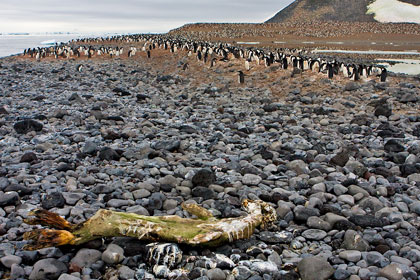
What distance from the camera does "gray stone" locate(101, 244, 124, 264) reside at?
10.3 ft

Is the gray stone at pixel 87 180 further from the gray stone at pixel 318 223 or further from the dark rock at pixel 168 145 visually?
the gray stone at pixel 318 223

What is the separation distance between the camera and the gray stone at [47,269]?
2920mm

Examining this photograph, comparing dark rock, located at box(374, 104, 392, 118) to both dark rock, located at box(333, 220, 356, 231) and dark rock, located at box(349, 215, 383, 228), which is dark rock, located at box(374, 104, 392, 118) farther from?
dark rock, located at box(333, 220, 356, 231)

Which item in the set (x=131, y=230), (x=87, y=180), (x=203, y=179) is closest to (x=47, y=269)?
(x=131, y=230)

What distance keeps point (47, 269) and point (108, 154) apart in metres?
2.82

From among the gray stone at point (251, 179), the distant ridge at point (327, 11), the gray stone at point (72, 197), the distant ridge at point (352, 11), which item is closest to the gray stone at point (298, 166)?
the gray stone at point (251, 179)

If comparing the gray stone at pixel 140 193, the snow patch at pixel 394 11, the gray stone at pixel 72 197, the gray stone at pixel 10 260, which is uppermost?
the snow patch at pixel 394 11

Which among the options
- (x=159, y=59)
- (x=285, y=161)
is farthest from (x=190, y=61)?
(x=285, y=161)

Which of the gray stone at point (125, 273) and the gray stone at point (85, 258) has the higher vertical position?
the gray stone at point (85, 258)

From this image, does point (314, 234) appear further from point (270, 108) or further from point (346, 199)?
point (270, 108)

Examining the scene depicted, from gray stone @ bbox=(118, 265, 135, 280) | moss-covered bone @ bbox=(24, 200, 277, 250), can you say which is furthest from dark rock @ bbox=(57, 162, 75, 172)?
gray stone @ bbox=(118, 265, 135, 280)

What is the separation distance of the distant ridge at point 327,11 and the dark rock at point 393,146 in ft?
221

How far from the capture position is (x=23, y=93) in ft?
37.6

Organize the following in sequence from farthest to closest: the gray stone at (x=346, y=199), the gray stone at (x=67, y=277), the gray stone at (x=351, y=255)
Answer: the gray stone at (x=346, y=199), the gray stone at (x=351, y=255), the gray stone at (x=67, y=277)
